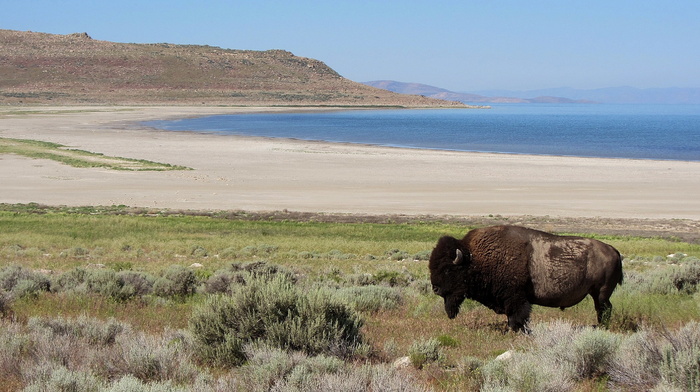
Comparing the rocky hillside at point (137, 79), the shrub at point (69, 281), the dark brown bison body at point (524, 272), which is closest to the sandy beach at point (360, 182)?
the shrub at point (69, 281)

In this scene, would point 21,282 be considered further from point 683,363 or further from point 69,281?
point 683,363

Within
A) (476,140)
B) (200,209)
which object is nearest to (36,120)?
(476,140)

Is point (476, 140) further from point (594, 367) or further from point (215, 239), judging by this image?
point (594, 367)

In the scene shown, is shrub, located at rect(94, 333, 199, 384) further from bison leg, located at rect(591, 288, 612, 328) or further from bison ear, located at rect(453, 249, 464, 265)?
bison leg, located at rect(591, 288, 612, 328)

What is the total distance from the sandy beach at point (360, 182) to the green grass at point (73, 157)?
147 centimetres

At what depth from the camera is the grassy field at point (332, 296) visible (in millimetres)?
5492

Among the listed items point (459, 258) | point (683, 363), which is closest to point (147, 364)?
point (459, 258)

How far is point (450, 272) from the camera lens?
323 inches

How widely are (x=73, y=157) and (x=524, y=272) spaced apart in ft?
149

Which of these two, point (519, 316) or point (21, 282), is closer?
point (519, 316)

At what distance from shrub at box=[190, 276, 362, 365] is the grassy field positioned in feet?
0.34

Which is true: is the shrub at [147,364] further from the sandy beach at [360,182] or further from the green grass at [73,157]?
the green grass at [73,157]

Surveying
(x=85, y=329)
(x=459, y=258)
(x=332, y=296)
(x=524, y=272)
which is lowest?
(x=85, y=329)

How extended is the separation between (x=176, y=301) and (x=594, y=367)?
21.1 feet
